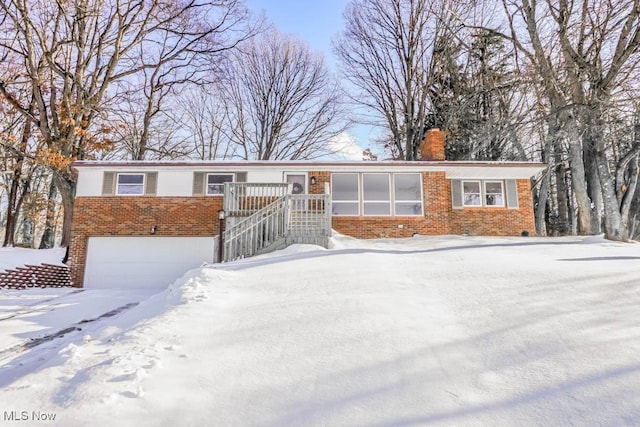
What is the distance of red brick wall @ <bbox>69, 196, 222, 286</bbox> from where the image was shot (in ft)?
40.8

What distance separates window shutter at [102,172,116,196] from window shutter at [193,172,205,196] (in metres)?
2.90

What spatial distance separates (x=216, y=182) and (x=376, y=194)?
5797 millimetres

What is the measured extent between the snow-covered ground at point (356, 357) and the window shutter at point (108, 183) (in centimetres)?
847

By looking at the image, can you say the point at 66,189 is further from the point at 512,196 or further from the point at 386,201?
the point at 512,196

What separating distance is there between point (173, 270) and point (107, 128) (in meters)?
9.59

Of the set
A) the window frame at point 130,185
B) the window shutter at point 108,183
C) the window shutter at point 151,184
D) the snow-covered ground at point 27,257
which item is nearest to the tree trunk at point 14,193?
the snow-covered ground at point 27,257

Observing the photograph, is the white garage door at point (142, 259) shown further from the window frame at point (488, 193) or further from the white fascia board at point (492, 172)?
the window frame at point (488, 193)

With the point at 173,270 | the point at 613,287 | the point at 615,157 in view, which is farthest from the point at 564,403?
the point at 615,157

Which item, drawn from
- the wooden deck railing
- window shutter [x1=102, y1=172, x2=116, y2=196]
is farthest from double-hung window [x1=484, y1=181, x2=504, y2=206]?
Result: window shutter [x1=102, y1=172, x2=116, y2=196]

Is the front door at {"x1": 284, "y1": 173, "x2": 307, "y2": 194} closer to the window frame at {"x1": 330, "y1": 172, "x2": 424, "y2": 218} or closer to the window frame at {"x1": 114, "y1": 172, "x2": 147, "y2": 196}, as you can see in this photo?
the window frame at {"x1": 330, "y1": 172, "x2": 424, "y2": 218}

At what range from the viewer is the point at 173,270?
12.3 metres

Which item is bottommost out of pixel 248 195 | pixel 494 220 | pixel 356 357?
pixel 356 357

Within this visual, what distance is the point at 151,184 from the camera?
12.8 m

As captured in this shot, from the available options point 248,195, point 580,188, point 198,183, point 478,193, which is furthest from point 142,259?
point 580,188
